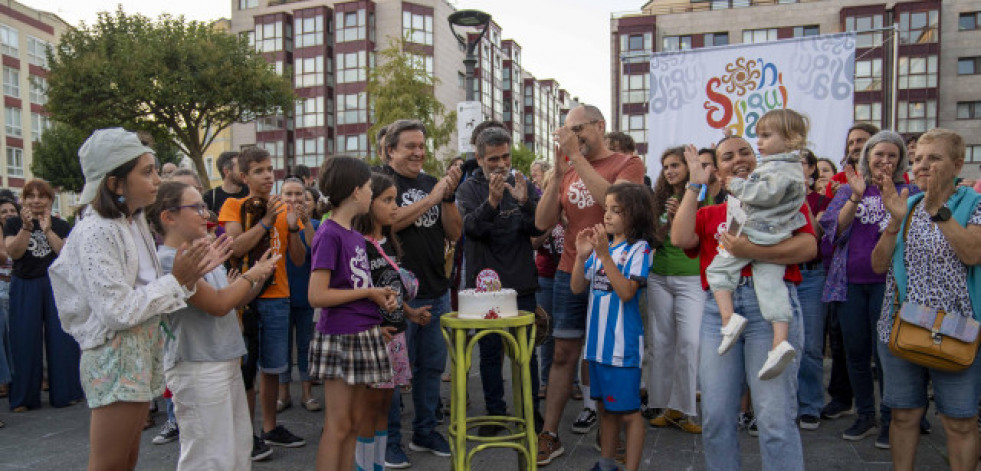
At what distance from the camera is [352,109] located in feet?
155

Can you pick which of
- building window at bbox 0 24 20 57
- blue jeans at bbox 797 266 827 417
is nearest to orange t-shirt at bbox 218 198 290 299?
blue jeans at bbox 797 266 827 417

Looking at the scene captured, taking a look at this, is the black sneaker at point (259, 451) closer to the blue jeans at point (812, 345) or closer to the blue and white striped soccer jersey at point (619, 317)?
the blue and white striped soccer jersey at point (619, 317)

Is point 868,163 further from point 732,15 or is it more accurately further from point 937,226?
point 732,15

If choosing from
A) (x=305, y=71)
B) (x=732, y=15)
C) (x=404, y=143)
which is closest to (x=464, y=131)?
(x=404, y=143)

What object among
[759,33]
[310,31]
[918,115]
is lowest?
[918,115]

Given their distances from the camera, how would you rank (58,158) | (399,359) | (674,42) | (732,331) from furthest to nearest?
(674,42), (58,158), (399,359), (732,331)

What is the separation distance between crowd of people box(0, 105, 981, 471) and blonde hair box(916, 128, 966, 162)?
0.5 inches

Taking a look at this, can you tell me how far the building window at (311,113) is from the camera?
47500mm

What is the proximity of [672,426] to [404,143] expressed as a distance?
121 inches

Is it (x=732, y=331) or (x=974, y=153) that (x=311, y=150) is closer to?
(x=974, y=153)

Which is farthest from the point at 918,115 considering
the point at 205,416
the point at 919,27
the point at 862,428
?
the point at 205,416

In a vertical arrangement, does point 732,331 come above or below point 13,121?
below

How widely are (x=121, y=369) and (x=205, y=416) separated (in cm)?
52

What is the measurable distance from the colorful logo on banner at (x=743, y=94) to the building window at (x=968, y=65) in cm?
4273
